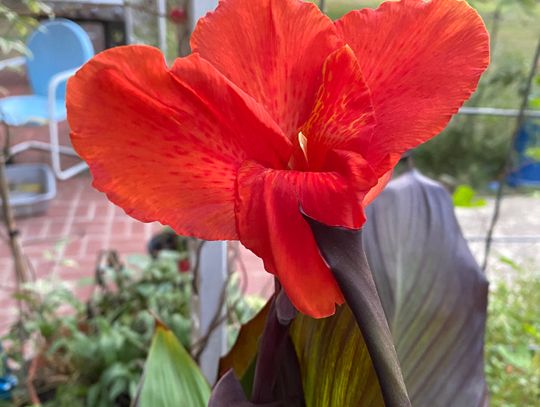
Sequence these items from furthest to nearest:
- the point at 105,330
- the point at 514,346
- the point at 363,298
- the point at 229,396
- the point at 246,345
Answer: the point at 105,330 → the point at 514,346 → the point at 246,345 → the point at 229,396 → the point at 363,298

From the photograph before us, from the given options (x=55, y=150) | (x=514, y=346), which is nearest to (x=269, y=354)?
(x=514, y=346)

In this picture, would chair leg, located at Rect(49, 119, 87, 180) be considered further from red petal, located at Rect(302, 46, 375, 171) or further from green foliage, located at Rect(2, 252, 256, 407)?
red petal, located at Rect(302, 46, 375, 171)

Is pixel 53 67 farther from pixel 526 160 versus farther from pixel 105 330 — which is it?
pixel 526 160

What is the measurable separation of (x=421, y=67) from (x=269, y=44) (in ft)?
0.25

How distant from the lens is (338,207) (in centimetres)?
24

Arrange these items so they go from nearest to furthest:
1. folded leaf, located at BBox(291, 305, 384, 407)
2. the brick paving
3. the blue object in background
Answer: folded leaf, located at BBox(291, 305, 384, 407) < the brick paving < the blue object in background

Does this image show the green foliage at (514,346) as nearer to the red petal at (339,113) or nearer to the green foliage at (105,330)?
the green foliage at (105,330)

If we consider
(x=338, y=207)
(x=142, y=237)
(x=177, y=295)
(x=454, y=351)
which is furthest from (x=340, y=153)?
(x=142, y=237)

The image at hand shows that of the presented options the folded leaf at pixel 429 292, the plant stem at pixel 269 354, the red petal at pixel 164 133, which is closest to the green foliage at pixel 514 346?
the folded leaf at pixel 429 292

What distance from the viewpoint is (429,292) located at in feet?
1.70

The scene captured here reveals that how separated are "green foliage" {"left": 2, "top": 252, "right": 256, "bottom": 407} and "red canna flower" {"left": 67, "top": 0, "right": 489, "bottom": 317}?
85 cm

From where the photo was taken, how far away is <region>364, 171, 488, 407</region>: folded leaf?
0.49m

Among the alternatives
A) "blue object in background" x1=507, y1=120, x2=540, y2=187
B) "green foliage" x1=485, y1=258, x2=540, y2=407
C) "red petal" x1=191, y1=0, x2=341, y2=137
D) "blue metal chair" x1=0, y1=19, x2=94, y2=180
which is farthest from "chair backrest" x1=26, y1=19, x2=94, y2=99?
"red petal" x1=191, y1=0, x2=341, y2=137

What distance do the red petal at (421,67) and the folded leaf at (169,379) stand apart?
374 millimetres
